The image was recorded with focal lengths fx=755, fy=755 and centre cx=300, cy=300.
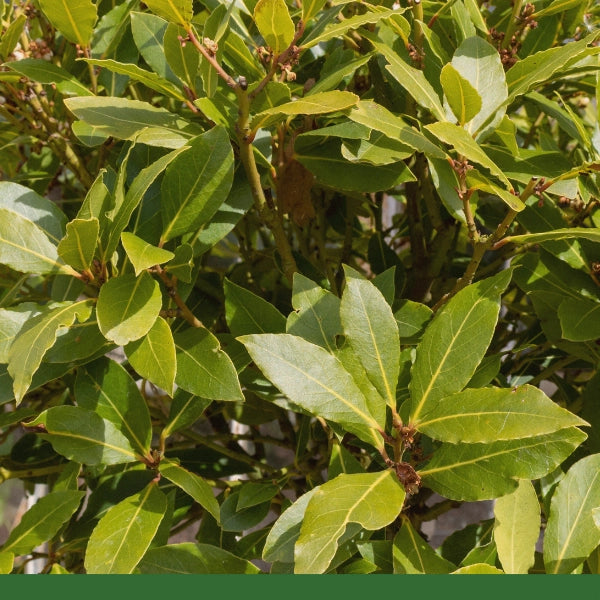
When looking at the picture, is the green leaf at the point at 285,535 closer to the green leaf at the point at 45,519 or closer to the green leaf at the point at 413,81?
the green leaf at the point at 45,519

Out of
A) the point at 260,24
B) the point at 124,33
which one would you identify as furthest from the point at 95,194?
the point at 124,33

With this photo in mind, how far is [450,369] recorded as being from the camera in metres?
0.70

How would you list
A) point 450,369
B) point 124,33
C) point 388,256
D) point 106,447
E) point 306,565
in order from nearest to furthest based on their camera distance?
1. point 306,565
2. point 450,369
3. point 106,447
4. point 124,33
5. point 388,256

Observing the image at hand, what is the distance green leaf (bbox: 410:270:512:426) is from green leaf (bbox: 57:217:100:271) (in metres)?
0.32

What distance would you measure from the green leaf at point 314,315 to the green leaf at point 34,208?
252 millimetres

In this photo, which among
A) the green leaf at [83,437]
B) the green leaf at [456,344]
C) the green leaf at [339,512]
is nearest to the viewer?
the green leaf at [339,512]

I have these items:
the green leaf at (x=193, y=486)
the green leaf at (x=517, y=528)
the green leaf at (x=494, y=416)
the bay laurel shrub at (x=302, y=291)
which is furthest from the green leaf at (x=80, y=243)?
the green leaf at (x=517, y=528)

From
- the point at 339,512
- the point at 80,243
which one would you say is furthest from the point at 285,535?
the point at 80,243

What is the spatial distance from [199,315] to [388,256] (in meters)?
0.31

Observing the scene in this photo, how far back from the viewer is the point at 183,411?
0.88 meters

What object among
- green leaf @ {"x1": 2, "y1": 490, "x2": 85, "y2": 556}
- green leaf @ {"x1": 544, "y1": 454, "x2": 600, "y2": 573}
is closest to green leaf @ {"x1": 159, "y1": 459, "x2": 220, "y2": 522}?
green leaf @ {"x1": 2, "y1": 490, "x2": 85, "y2": 556}

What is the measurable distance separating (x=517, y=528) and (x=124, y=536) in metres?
0.38

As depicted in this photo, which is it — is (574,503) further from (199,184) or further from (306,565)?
(199,184)

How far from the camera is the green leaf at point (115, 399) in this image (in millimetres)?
834
